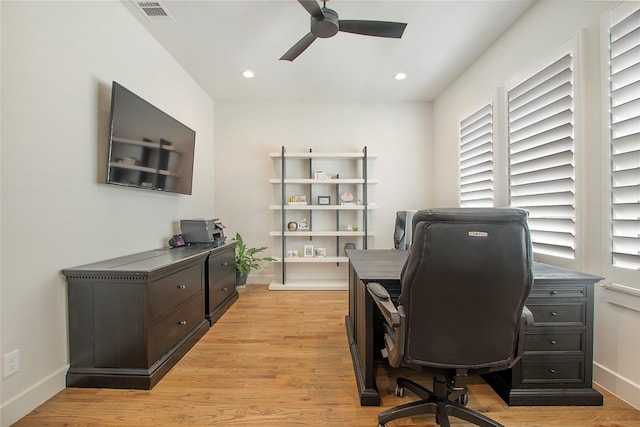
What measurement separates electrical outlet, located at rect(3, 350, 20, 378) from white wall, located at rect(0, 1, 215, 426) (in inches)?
1.0

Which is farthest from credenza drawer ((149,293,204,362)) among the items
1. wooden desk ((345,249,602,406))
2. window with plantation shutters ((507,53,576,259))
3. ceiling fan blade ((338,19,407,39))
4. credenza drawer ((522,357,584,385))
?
window with plantation shutters ((507,53,576,259))

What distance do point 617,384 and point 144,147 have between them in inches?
151

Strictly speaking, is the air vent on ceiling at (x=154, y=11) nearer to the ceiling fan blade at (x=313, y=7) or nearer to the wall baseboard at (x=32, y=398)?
the ceiling fan blade at (x=313, y=7)

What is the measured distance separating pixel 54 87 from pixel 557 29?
3.60m

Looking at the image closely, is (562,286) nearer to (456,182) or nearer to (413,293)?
(413,293)

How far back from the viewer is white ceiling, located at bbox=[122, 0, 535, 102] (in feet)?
7.33

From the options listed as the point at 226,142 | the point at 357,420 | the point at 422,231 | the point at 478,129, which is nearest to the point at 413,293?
the point at 422,231

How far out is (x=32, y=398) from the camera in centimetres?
152

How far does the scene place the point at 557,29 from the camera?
200 cm

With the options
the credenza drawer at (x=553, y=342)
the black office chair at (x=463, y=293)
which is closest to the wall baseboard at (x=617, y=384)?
the credenza drawer at (x=553, y=342)

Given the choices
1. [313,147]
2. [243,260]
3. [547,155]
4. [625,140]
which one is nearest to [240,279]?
[243,260]

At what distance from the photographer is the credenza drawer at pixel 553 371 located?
1.56 metres

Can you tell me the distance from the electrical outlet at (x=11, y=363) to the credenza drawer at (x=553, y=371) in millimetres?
2920

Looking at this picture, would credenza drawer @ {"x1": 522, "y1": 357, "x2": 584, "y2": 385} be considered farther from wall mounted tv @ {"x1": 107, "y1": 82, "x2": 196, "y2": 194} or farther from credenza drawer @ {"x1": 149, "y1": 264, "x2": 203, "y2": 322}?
wall mounted tv @ {"x1": 107, "y1": 82, "x2": 196, "y2": 194}
